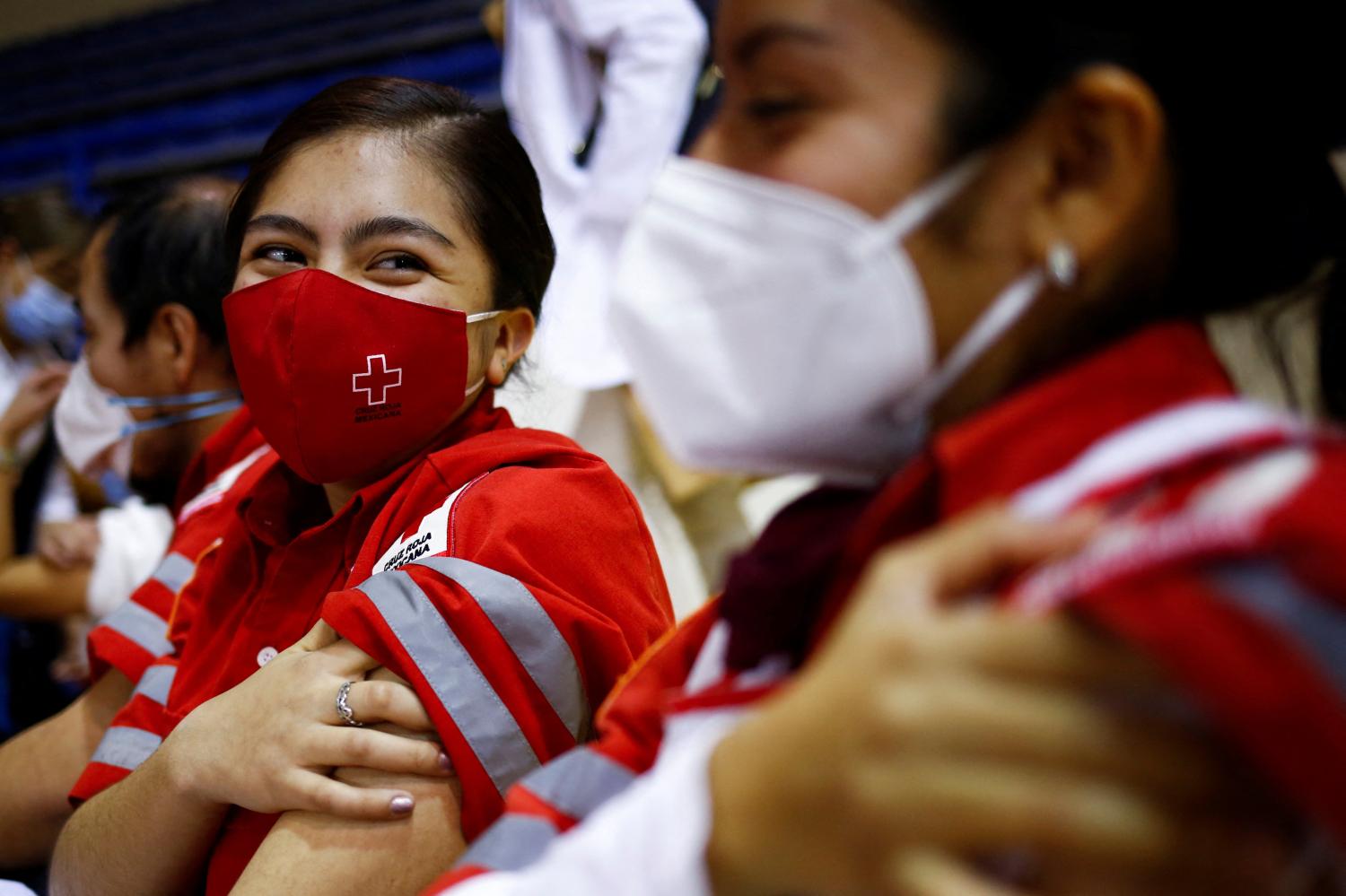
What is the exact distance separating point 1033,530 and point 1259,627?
0.12m

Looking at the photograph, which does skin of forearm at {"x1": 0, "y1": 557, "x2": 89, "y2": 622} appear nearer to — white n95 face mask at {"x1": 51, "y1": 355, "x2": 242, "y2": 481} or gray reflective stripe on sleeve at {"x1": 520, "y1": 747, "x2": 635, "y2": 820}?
white n95 face mask at {"x1": 51, "y1": 355, "x2": 242, "y2": 481}

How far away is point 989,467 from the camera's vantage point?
2.29 feet

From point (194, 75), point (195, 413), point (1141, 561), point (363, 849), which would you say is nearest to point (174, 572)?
point (195, 413)

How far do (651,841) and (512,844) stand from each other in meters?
0.19

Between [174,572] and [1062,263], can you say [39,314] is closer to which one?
[174,572]

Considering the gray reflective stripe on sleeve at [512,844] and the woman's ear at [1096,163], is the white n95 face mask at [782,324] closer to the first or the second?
the woman's ear at [1096,163]

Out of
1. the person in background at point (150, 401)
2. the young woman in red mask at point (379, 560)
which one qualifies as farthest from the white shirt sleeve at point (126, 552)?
the young woman in red mask at point (379, 560)

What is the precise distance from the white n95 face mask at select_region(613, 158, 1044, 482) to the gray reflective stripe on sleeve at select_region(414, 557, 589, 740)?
0.31 m

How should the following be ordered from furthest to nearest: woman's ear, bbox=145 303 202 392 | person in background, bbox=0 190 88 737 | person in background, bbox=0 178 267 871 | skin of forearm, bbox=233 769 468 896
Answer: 1. person in background, bbox=0 190 88 737
2. woman's ear, bbox=145 303 202 392
3. person in background, bbox=0 178 267 871
4. skin of forearm, bbox=233 769 468 896

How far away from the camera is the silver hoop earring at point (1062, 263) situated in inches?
29.9

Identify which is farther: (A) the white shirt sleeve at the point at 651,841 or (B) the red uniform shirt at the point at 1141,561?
(A) the white shirt sleeve at the point at 651,841

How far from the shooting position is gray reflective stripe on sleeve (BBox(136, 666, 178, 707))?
1508 millimetres

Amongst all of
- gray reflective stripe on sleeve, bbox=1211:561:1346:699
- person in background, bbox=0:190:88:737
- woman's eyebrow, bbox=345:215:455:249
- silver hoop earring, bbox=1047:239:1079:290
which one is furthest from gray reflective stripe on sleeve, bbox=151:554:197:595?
gray reflective stripe on sleeve, bbox=1211:561:1346:699

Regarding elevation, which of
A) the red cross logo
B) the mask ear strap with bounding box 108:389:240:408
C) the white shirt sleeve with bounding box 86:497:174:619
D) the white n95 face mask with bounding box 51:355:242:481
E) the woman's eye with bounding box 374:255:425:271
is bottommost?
the white shirt sleeve with bounding box 86:497:174:619
